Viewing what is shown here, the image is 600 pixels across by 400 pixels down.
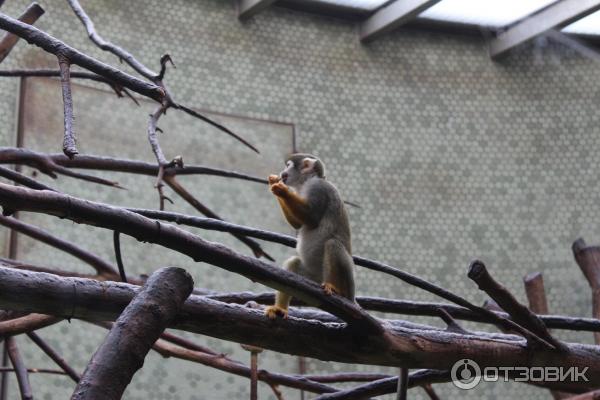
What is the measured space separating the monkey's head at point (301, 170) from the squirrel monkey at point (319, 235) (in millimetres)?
158

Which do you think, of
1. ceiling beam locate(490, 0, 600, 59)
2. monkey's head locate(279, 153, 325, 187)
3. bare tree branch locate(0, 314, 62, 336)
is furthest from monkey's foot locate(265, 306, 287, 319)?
ceiling beam locate(490, 0, 600, 59)

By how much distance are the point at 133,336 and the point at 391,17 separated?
5.74 metres

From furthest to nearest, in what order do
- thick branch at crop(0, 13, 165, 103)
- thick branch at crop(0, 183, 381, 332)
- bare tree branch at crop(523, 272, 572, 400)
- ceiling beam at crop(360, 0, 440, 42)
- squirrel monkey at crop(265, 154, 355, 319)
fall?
ceiling beam at crop(360, 0, 440, 42), bare tree branch at crop(523, 272, 572, 400), squirrel monkey at crop(265, 154, 355, 319), thick branch at crop(0, 13, 165, 103), thick branch at crop(0, 183, 381, 332)

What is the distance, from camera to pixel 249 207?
258 inches

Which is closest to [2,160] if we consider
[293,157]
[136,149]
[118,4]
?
[293,157]

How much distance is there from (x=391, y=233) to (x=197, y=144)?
178 centimetres

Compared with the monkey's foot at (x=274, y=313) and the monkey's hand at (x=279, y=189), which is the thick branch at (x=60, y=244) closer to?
the monkey's hand at (x=279, y=189)

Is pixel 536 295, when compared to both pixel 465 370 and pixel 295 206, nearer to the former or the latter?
pixel 465 370

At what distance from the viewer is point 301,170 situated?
10.8 ft

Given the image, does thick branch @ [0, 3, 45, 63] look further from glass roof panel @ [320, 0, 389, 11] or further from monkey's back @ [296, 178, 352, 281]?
glass roof panel @ [320, 0, 389, 11]

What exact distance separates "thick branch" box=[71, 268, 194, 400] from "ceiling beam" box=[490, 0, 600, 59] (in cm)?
563

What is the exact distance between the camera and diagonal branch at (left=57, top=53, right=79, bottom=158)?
1.59m

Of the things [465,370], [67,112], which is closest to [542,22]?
[465,370]

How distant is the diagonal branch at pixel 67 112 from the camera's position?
1.59 m
